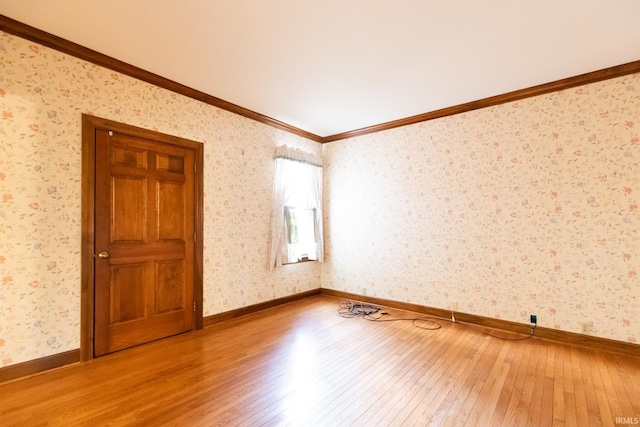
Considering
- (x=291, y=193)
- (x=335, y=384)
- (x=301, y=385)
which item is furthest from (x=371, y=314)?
(x=291, y=193)

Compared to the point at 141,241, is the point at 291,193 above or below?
above

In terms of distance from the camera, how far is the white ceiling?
207cm

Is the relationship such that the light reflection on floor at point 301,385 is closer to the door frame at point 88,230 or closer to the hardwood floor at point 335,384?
the hardwood floor at point 335,384

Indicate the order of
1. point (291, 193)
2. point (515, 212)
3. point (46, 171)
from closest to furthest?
point (46, 171), point (515, 212), point (291, 193)

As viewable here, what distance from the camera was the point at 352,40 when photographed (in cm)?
242

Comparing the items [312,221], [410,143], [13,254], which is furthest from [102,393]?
[410,143]

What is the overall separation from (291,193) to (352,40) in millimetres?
2511

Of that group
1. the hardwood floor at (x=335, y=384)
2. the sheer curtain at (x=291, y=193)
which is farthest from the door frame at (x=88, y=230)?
the sheer curtain at (x=291, y=193)

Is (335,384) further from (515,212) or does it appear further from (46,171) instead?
(46,171)

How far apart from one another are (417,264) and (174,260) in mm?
→ 3137

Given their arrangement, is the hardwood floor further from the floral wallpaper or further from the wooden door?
the floral wallpaper

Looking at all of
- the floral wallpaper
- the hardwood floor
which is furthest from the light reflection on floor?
the floral wallpaper

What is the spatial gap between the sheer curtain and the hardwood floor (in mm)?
1381

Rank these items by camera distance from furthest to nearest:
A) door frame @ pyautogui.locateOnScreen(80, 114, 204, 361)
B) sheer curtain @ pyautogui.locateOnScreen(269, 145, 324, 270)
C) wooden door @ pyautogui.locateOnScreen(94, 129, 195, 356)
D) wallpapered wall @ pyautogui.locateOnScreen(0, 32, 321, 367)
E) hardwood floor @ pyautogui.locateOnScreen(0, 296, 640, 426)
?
sheer curtain @ pyautogui.locateOnScreen(269, 145, 324, 270) → wooden door @ pyautogui.locateOnScreen(94, 129, 195, 356) → door frame @ pyautogui.locateOnScreen(80, 114, 204, 361) → wallpapered wall @ pyautogui.locateOnScreen(0, 32, 321, 367) → hardwood floor @ pyautogui.locateOnScreen(0, 296, 640, 426)
